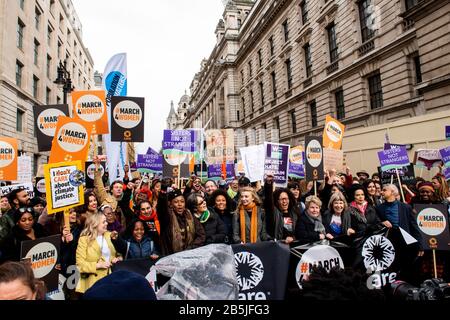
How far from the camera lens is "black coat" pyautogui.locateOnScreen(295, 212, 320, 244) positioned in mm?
4800

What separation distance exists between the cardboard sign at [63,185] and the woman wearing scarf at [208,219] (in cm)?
172

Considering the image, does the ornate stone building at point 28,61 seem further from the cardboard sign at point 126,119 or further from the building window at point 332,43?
the building window at point 332,43

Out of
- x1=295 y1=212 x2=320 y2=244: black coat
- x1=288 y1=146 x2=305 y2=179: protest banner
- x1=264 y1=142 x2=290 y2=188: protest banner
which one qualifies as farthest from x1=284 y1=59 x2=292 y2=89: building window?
x1=295 y1=212 x2=320 y2=244: black coat

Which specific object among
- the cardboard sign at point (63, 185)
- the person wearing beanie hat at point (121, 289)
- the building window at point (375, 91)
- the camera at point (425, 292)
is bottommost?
the camera at point (425, 292)

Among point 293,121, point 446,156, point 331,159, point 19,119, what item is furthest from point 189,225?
point 293,121

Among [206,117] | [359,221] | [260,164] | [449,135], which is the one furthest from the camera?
[206,117]

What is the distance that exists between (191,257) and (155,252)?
207cm

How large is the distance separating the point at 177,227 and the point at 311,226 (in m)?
2.11

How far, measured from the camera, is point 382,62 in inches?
704

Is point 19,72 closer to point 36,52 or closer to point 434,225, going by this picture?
point 36,52

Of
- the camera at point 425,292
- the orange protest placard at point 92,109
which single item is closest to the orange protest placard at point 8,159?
the orange protest placard at point 92,109

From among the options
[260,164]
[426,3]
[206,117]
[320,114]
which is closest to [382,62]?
[426,3]

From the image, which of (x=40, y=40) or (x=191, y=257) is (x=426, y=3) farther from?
(x=40, y=40)

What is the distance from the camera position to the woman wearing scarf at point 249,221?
4.90m
